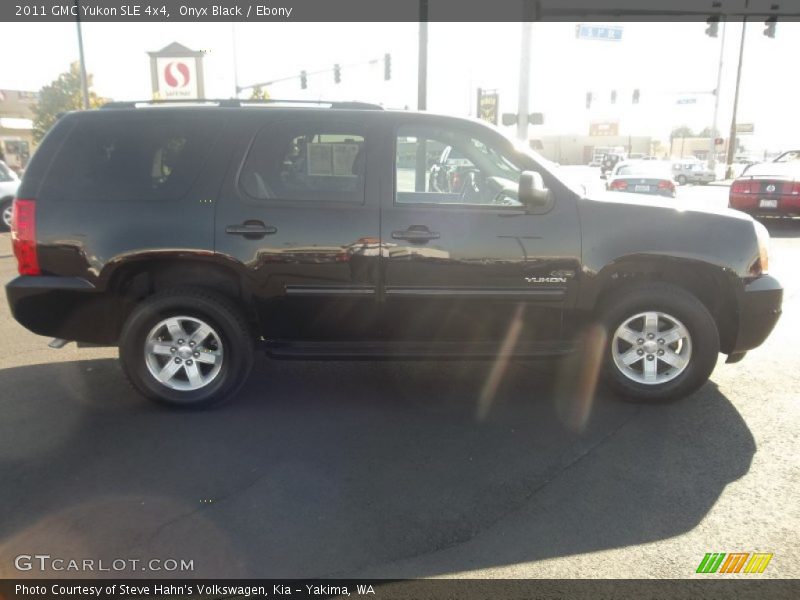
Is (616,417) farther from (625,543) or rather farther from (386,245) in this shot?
(386,245)

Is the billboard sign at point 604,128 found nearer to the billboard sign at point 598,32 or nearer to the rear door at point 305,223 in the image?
the billboard sign at point 598,32

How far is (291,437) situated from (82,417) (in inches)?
58.4

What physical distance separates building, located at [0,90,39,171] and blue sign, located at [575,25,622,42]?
3568 cm

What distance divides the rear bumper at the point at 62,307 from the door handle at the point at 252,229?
1022mm

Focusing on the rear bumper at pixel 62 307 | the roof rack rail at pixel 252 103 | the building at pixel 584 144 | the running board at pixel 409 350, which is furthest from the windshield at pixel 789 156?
the building at pixel 584 144

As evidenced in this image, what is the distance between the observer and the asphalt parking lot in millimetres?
2744

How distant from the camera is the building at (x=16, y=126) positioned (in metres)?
46.1

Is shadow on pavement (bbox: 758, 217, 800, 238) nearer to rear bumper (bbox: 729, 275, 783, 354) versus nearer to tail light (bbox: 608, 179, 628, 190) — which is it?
tail light (bbox: 608, 179, 628, 190)

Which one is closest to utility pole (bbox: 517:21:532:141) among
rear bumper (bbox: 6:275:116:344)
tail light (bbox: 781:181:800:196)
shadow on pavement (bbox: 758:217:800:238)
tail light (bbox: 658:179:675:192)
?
tail light (bbox: 658:179:675:192)

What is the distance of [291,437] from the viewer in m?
3.86

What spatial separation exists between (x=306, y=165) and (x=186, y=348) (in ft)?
4.97

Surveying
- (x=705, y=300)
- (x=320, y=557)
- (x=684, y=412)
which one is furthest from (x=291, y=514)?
(x=705, y=300)

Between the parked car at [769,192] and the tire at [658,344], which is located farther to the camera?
the parked car at [769,192]

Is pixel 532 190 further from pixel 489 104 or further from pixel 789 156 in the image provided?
pixel 489 104
